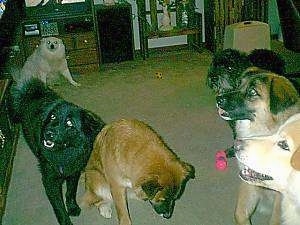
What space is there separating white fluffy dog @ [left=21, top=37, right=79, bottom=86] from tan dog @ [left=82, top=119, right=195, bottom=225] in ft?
7.56

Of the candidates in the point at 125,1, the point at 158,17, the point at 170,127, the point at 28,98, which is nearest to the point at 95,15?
the point at 125,1

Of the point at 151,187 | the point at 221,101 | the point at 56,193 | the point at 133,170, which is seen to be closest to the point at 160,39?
the point at 221,101

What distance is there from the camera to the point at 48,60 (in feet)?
14.3

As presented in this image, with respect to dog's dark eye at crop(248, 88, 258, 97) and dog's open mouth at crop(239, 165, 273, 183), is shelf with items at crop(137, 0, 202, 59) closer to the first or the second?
dog's dark eye at crop(248, 88, 258, 97)

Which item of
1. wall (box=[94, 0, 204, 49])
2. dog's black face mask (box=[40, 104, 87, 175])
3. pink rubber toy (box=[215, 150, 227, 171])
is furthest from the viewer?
wall (box=[94, 0, 204, 49])

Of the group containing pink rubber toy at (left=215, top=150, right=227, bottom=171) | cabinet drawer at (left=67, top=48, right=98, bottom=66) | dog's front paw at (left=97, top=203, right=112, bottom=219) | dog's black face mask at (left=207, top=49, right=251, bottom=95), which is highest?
dog's black face mask at (left=207, top=49, right=251, bottom=95)

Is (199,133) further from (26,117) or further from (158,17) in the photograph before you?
(158,17)

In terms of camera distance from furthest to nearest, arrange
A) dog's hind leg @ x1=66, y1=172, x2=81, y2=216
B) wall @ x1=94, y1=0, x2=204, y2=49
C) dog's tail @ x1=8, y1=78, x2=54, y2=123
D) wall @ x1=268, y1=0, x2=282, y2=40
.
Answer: wall @ x1=268, y1=0, x2=282, y2=40, wall @ x1=94, y1=0, x2=204, y2=49, dog's tail @ x1=8, y1=78, x2=54, y2=123, dog's hind leg @ x1=66, y1=172, x2=81, y2=216

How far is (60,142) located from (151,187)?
0.53m

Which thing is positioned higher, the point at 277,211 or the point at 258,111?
the point at 258,111

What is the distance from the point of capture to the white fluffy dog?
4.30 m

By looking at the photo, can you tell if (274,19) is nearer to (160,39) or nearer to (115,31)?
(160,39)

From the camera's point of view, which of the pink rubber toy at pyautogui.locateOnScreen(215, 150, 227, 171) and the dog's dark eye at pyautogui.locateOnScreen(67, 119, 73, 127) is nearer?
the dog's dark eye at pyautogui.locateOnScreen(67, 119, 73, 127)

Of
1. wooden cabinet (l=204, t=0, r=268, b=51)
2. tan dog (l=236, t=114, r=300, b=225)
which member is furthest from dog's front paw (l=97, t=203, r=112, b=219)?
wooden cabinet (l=204, t=0, r=268, b=51)
